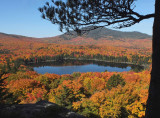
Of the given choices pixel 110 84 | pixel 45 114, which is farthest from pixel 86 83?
pixel 45 114

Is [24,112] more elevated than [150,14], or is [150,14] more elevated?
[150,14]

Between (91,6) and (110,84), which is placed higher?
(91,6)

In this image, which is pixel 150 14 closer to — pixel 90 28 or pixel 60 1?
pixel 90 28

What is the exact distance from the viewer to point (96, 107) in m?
25.7

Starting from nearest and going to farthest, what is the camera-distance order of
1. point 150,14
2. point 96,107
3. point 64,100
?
1. point 150,14
2. point 96,107
3. point 64,100

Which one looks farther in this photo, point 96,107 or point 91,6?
point 96,107

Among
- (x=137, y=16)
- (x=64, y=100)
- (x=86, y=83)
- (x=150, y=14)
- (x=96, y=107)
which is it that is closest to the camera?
(x=150, y=14)

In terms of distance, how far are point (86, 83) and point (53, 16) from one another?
49901mm

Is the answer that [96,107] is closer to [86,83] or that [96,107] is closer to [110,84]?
[110,84]

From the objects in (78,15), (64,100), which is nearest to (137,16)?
(78,15)

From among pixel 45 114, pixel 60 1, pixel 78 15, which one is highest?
pixel 60 1

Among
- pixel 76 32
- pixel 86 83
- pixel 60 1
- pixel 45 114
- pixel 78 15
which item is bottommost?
pixel 86 83

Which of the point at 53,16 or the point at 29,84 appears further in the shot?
the point at 29,84

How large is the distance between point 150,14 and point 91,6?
9.17 ft
